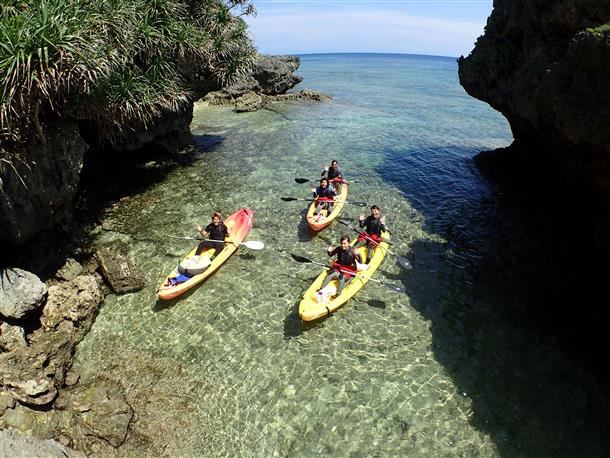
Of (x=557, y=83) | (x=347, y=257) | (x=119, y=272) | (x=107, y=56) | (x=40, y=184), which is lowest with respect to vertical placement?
(x=119, y=272)

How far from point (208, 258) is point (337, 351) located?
5267 mm

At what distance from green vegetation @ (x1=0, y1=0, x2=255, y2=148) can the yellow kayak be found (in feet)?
28.6

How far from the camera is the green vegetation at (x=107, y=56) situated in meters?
9.39

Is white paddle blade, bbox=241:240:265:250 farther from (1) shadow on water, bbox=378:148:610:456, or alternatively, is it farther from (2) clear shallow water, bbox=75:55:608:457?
(1) shadow on water, bbox=378:148:610:456

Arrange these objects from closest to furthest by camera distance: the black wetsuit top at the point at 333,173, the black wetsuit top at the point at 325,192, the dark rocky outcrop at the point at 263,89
A: the black wetsuit top at the point at 325,192, the black wetsuit top at the point at 333,173, the dark rocky outcrop at the point at 263,89

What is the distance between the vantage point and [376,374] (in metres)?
9.33

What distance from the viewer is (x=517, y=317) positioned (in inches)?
440

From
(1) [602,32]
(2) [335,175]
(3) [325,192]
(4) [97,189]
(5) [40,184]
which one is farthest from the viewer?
(2) [335,175]

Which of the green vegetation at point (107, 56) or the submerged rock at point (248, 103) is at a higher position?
the green vegetation at point (107, 56)

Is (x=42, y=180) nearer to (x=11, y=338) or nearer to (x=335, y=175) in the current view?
(x=11, y=338)

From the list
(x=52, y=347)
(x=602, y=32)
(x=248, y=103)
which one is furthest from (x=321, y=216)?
(x=248, y=103)

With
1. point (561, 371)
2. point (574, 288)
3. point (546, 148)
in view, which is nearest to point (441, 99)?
point (546, 148)

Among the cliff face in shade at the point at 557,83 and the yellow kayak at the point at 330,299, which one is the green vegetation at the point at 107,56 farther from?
the cliff face in shade at the point at 557,83

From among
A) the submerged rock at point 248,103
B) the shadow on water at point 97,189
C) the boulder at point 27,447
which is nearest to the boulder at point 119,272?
the shadow on water at point 97,189
